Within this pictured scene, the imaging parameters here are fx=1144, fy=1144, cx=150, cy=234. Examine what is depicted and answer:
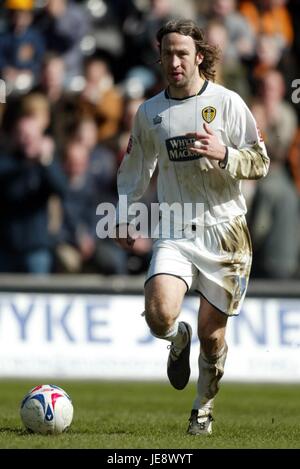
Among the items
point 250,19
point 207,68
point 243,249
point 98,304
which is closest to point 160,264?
point 243,249

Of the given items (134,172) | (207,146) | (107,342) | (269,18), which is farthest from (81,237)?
(207,146)

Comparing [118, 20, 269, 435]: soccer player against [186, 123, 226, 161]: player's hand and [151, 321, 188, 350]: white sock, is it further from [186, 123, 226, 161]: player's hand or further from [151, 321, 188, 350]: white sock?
[186, 123, 226, 161]: player's hand

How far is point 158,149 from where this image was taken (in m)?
8.32

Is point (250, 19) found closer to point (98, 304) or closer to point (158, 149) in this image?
point (98, 304)

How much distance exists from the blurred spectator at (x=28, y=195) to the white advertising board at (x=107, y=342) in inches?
34.9

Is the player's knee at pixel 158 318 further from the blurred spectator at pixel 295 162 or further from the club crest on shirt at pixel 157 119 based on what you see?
the blurred spectator at pixel 295 162

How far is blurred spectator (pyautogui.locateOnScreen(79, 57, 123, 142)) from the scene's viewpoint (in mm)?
15914

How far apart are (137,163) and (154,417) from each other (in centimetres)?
245

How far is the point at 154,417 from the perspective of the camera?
32.2 feet

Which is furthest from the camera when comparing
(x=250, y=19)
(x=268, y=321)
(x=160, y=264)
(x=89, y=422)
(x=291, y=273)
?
(x=250, y=19)

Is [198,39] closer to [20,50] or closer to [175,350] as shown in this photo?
[175,350]

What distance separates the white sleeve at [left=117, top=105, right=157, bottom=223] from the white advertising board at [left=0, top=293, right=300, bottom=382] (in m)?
5.30

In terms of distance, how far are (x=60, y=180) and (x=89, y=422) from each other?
18.8 feet

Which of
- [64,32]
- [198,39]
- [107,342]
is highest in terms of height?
[64,32]
